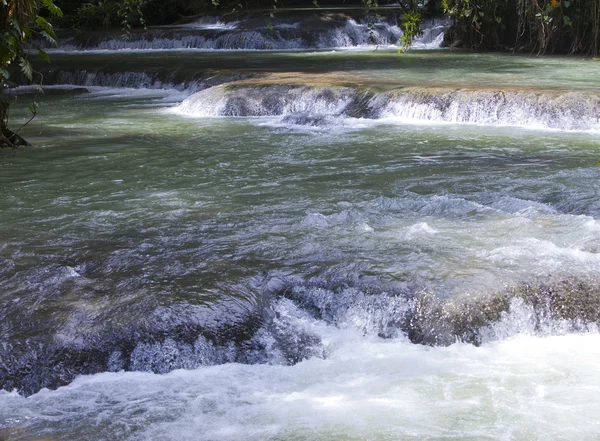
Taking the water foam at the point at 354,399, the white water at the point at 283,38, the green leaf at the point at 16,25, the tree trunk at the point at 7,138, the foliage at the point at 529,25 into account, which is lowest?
the water foam at the point at 354,399

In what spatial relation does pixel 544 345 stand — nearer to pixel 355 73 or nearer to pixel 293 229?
pixel 293 229

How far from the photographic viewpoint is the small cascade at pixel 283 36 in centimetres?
2108

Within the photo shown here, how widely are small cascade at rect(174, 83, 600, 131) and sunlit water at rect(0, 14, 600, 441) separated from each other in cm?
154

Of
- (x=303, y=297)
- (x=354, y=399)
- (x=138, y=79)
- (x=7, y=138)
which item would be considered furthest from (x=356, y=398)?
(x=138, y=79)

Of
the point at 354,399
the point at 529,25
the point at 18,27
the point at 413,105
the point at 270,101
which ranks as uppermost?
the point at 18,27

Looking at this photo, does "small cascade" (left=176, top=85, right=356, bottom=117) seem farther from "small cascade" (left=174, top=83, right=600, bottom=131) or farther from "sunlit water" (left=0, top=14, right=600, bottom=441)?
"sunlit water" (left=0, top=14, right=600, bottom=441)

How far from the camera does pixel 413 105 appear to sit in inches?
445

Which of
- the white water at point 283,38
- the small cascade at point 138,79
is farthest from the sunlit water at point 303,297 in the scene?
the white water at point 283,38

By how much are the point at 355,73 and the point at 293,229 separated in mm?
8517

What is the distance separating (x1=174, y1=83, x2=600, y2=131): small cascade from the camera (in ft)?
34.0

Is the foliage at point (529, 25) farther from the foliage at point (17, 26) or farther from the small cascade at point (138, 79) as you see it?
the foliage at point (17, 26)

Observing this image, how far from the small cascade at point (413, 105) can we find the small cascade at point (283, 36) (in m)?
8.57

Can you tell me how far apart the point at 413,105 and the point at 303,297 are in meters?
6.65

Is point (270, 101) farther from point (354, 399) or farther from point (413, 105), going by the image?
point (354, 399)
